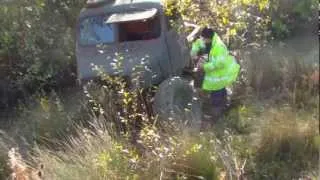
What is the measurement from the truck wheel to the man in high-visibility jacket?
23cm

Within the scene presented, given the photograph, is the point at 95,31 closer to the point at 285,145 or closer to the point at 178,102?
the point at 178,102

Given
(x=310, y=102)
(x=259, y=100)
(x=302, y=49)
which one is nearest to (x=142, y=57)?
(x=259, y=100)

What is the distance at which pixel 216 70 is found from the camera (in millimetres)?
7262

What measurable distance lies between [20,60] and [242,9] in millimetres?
3477

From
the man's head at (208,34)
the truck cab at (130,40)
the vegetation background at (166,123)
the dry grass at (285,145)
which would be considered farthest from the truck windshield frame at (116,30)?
the dry grass at (285,145)

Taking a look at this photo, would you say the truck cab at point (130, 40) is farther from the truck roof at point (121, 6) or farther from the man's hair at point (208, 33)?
the man's hair at point (208, 33)

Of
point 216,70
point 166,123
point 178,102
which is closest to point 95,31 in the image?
point 178,102

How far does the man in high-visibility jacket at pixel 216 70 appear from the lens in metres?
7.23

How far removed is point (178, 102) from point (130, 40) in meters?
1.09

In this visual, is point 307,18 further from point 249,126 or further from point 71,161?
point 71,161

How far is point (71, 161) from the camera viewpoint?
604cm

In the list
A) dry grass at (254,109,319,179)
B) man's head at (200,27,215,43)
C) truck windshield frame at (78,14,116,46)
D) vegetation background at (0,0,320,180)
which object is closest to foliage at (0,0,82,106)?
vegetation background at (0,0,320,180)

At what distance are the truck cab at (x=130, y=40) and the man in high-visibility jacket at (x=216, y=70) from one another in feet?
1.87

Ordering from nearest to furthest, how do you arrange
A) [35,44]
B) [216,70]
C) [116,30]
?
[216,70]
[116,30]
[35,44]
